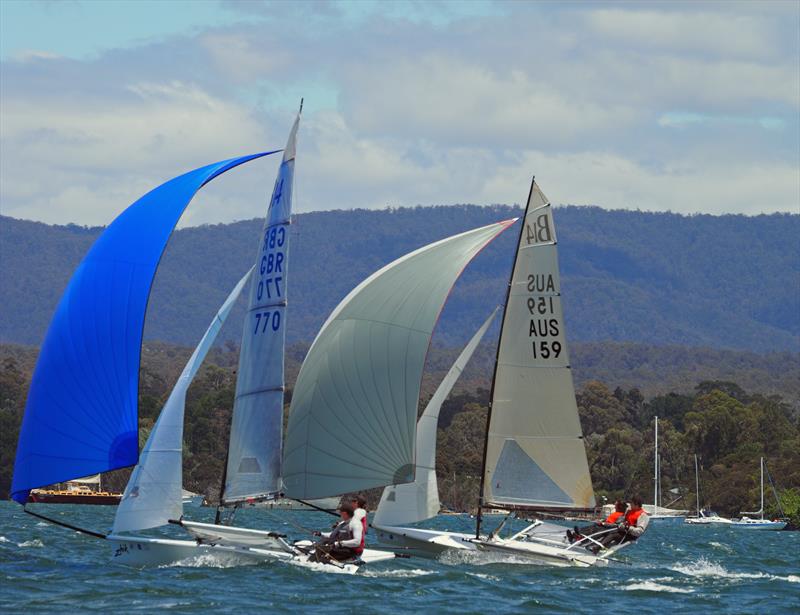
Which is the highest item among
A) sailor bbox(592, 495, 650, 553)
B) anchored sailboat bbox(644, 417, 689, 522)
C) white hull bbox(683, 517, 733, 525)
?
anchored sailboat bbox(644, 417, 689, 522)

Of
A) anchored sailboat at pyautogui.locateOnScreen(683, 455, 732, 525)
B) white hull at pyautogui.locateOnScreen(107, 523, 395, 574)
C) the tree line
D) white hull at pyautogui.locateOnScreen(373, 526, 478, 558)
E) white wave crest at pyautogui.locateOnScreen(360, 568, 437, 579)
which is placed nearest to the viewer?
white hull at pyautogui.locateOnScreen(107, 523, 395, 574)

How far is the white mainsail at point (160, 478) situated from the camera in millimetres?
26641

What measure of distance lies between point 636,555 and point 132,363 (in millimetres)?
17862

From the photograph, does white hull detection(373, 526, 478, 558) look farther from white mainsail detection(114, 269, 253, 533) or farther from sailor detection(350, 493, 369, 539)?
white mainsail detection(114, 269, 253, 533)

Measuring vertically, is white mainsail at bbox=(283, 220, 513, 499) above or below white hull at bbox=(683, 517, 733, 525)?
above

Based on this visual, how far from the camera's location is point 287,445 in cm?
2816

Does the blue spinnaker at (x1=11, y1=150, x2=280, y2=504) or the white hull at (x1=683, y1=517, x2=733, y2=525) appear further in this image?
the white hull at (x1=683, y1=517, x2=733, y2=525)

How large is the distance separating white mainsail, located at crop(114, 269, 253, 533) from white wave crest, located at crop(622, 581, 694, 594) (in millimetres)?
7296

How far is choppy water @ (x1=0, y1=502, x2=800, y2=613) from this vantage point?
77.3 feet

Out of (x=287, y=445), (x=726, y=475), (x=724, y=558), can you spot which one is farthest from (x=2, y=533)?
(x=726, y=475)

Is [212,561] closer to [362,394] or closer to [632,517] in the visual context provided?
[362,394]

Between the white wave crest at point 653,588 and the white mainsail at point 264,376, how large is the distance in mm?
5955

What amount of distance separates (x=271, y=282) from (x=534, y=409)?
6105 mm

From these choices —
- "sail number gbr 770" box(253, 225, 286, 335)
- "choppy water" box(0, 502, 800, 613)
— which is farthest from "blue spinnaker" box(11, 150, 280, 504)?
"sail number gbr 770" box(253, 225, 286, 335)
